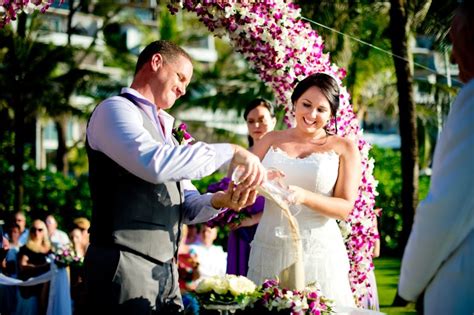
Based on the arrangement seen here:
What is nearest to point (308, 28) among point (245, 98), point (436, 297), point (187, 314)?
point (187, 314)

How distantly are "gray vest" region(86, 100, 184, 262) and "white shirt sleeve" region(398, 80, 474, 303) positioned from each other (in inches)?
48.6

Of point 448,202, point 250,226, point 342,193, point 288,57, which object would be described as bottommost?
point 250,226

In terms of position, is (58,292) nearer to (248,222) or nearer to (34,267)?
(34,267)

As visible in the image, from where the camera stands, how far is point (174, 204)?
3562 millimetres

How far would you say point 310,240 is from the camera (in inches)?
191

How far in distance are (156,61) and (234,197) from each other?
0.72m

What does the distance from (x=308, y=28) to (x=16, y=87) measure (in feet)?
47.1

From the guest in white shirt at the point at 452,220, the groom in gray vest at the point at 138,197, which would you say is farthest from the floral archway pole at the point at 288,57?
the guest in white shirt at the point at 452,220

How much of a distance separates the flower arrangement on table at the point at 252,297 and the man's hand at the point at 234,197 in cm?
35

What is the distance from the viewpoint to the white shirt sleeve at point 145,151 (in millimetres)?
3172

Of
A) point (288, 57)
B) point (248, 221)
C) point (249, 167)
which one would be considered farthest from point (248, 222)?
point (249, 167)

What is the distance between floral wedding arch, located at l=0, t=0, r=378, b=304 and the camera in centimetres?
623

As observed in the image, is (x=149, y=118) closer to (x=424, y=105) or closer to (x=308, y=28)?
(x=308, y=28)

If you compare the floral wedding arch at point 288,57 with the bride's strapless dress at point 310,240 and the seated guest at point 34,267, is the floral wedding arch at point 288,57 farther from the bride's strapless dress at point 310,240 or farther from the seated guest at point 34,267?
the seated guest at point 34,267
